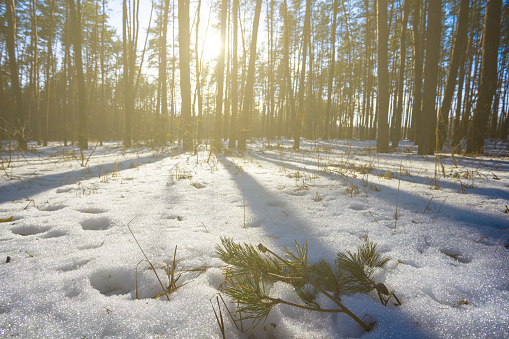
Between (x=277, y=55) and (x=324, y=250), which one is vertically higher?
(x=277, y=55)

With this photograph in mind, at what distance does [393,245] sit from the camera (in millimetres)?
1226

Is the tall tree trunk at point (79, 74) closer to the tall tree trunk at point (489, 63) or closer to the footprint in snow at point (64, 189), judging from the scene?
the footprint in snow at point (64, 189)

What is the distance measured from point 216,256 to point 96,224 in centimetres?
102

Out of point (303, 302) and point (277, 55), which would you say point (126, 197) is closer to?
point (303, 302)

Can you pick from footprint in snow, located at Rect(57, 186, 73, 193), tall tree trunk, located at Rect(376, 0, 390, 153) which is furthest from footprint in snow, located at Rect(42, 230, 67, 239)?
tall tree trunk, located at Rect(376, 0, 390, 153)

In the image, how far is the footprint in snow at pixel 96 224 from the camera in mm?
1541

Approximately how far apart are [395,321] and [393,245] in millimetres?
594

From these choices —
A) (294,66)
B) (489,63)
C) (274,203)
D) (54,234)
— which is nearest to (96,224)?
(54,234)

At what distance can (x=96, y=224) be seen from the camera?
158cm

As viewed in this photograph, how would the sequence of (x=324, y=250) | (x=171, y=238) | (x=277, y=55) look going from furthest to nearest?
1. (x=277, y=55)
2. (x=171, y=238)
3. (x=324, y=250)

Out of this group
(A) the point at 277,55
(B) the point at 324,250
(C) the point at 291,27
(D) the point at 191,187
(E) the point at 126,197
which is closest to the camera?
(B) the point at 324,250

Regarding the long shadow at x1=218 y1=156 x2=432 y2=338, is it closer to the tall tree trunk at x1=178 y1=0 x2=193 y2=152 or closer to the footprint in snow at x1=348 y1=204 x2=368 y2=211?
the footprint in snow at x1=348 y1=204 x2=368 y2=211

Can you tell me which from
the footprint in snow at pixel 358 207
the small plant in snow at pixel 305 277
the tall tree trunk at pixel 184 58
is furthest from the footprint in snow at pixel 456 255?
the tall tree trunk at pixel 184 58

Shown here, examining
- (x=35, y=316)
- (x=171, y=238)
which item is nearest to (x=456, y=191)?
(x=171, y=238)
